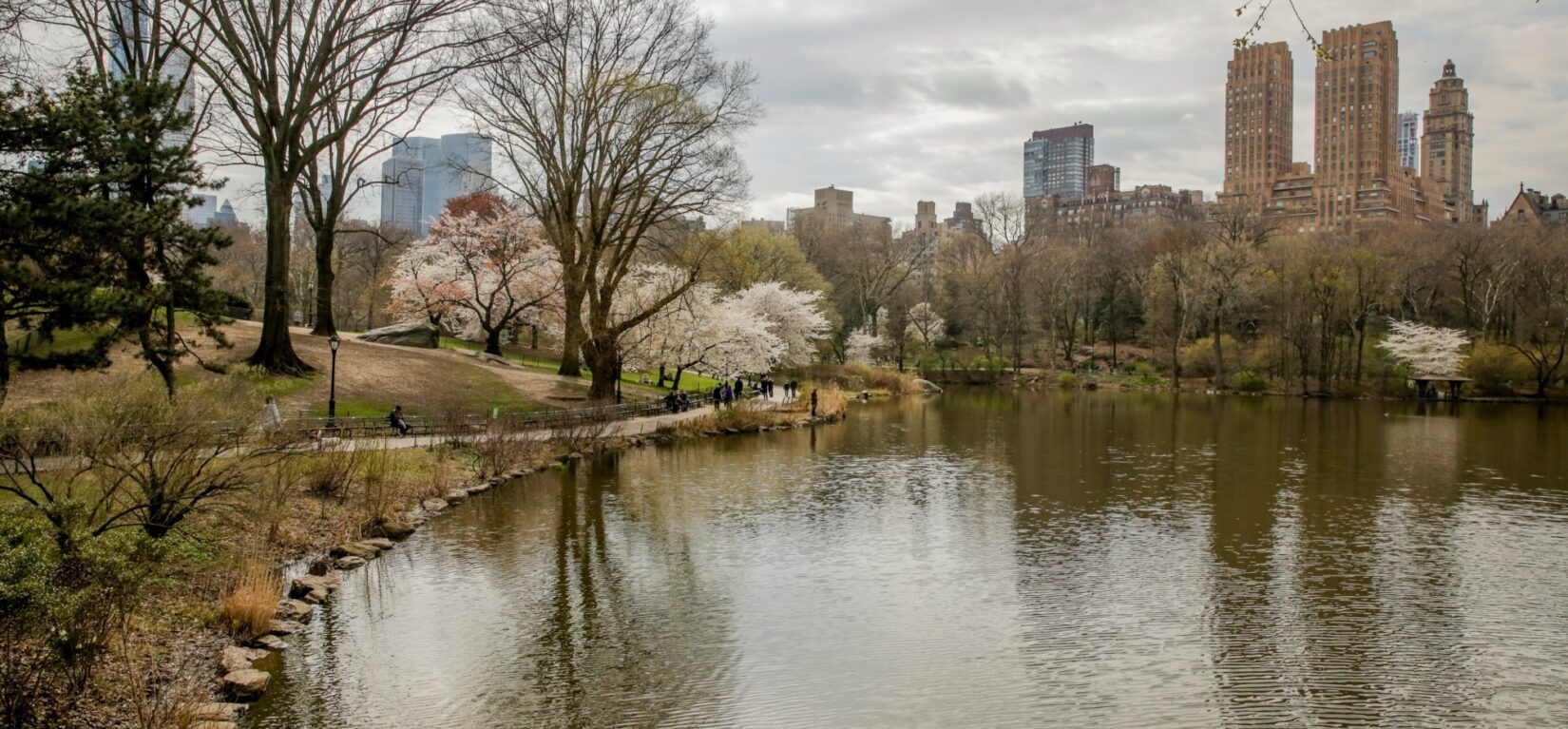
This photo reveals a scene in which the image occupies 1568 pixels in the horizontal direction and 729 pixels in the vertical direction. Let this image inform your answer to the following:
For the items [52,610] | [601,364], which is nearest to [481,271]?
[601,364]

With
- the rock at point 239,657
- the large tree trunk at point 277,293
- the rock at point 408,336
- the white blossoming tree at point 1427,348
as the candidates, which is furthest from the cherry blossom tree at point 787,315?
the rock at point 239,657

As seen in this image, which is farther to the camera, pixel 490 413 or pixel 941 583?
pixel 490 413

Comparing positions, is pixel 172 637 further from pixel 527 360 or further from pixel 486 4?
pixel 527 360

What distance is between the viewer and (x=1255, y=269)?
2648 inches

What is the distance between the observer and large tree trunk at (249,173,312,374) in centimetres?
2595

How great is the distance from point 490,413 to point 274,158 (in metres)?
8.63

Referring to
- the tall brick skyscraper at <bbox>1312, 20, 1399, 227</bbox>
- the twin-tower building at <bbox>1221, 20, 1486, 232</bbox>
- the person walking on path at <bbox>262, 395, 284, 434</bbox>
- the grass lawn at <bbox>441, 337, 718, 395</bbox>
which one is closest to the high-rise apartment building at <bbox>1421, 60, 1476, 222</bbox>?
the twin-tower building at <bbox>1221, 20, 1486, 232</bbox>

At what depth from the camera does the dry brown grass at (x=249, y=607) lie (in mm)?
10844

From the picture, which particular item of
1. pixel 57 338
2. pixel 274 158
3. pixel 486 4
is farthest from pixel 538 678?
pixel 57 338

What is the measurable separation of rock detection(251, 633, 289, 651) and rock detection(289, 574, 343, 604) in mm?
1468

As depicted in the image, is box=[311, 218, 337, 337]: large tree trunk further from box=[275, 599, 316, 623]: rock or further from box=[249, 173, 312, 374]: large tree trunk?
box=[275, 599, 316, 623]: rock

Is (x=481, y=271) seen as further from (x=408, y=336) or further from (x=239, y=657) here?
(x=239, y=657)

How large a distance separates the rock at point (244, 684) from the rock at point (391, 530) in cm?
633

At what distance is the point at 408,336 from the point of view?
40.2 m
